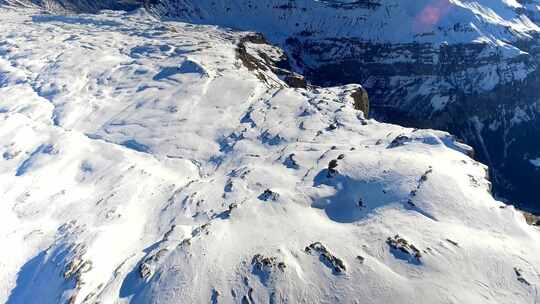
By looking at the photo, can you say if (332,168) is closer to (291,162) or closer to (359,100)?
(291,162)

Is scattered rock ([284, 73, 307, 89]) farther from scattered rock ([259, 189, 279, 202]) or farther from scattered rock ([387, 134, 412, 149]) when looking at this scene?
scattered rock ([259, 189, 279, 202])


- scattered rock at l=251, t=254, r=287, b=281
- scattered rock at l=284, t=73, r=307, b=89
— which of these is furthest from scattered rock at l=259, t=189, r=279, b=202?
scattered rock at l=284, t=73, r=307, b=89

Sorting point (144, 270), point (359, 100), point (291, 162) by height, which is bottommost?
point (359, 100)

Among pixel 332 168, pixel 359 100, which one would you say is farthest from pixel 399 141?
pixel 359 100

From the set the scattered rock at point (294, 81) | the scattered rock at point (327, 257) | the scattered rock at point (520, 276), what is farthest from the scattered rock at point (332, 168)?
the scattered rock at point (294, 81)

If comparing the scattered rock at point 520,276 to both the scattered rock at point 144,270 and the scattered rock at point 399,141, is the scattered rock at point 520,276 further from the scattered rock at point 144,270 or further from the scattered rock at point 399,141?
the scattered rock at point 144,270

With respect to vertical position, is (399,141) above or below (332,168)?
above
